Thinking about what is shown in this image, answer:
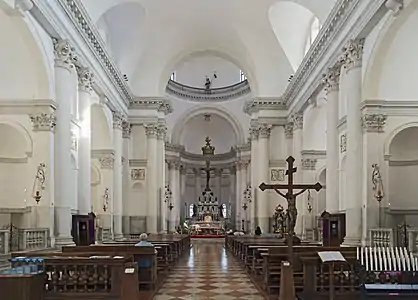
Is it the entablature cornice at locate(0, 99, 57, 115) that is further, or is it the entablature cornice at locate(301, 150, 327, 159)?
the entablature cornice at locate(301, 150, 327, 159)

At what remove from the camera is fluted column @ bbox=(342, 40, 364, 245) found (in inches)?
737

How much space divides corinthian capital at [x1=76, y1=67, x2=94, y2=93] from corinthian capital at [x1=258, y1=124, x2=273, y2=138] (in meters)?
14.6

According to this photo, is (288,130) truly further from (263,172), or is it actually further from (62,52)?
(62,52)

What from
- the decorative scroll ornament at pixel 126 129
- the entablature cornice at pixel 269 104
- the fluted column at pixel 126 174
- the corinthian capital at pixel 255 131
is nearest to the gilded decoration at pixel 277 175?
the corinthian capital at pixel 255 131

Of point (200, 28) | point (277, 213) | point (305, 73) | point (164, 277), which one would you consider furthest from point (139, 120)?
point (164, 277)

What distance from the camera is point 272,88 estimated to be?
35.3 meters

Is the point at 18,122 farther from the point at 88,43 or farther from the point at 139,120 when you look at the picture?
the point at 139,120

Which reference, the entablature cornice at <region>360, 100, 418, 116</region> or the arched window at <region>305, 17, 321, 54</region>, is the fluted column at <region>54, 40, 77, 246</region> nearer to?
the entablature cornice at <region>360, 100, 418, 116</region>

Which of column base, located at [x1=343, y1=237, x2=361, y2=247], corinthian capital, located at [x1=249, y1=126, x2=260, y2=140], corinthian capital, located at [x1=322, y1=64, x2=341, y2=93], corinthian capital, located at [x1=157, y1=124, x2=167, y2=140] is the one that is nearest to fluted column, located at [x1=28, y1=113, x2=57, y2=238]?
column base, located at [x1=343, y1=237, x2=361, y2=247]

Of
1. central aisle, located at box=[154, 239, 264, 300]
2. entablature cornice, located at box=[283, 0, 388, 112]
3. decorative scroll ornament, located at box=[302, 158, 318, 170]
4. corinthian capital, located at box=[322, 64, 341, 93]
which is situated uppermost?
entablature cornice, located at box=[283, 0, 388, 112]

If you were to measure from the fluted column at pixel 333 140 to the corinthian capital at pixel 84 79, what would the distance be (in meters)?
8.85

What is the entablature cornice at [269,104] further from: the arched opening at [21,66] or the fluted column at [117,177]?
the arched opening at [21,66]

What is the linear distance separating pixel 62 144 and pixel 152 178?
55.4 feet

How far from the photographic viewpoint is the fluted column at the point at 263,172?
35250mm
